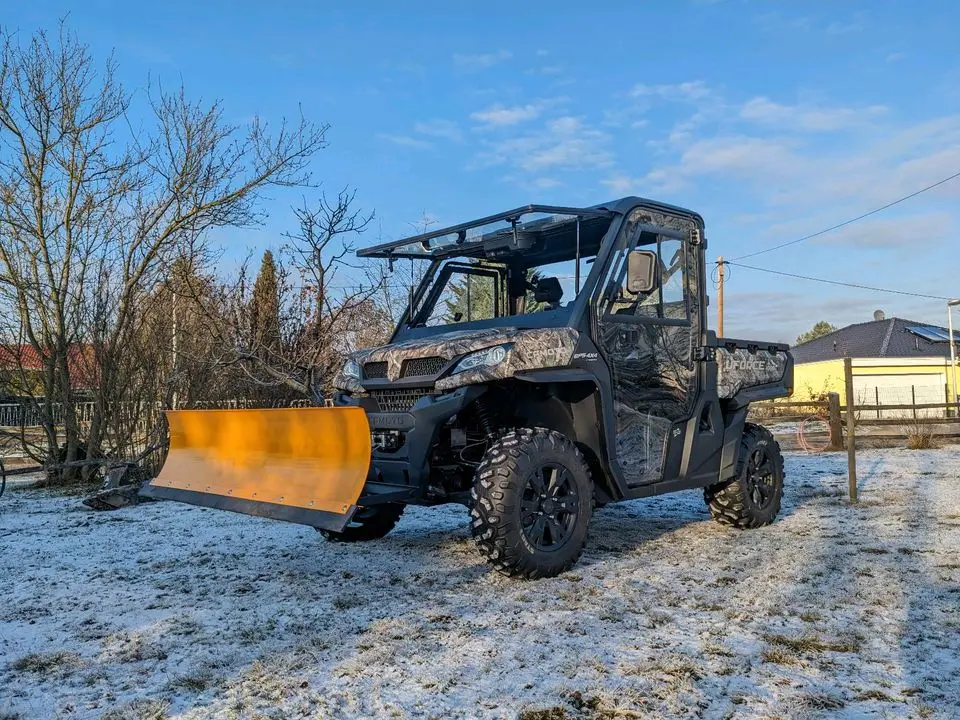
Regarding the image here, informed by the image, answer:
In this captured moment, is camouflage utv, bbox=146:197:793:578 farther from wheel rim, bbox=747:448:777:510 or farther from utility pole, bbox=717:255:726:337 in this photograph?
utility pole, bbox=717:255:726:337

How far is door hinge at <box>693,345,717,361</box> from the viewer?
241 inches

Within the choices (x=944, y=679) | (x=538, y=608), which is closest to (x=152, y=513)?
(x=538, y=608)

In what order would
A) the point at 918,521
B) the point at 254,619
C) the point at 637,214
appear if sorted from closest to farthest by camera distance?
the point at 254,619
the point at 637,214
the point at 918,521

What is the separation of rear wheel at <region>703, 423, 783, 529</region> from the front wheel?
2015 mm

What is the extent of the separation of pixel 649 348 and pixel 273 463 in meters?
2.77

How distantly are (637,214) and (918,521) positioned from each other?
3.78 meters

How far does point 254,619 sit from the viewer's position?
406cm

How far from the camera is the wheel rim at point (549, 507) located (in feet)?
15.5

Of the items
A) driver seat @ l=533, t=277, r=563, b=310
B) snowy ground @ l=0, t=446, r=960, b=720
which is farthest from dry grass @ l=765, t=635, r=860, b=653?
driver seat @ l=533, t=277, r=563, b=310

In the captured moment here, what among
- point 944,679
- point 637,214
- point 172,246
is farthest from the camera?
point 172,246

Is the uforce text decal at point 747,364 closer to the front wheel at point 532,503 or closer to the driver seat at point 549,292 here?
the driver seat at point 549,292

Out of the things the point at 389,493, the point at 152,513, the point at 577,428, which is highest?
the point at 577,428

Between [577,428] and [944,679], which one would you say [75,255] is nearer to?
[577,428]

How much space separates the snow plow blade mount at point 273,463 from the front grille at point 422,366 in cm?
61
